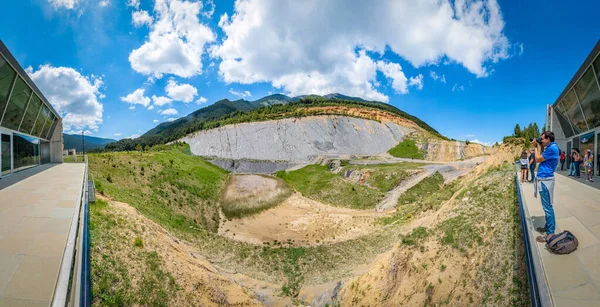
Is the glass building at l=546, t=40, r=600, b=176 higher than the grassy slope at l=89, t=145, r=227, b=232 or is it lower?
higher

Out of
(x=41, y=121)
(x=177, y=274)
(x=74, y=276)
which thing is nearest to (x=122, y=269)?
(x=177, y=274)

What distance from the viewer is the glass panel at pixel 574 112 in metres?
15.5

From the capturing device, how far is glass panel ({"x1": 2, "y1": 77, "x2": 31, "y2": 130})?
1403 centimetres

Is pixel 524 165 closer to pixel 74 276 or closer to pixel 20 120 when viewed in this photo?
pixel 74 276

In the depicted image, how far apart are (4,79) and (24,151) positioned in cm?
713

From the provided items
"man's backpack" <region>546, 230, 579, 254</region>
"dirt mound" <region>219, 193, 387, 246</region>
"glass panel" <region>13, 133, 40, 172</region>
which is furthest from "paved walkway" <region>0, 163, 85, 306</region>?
"dirt mound" <region>219, 193, 387, 246</region>

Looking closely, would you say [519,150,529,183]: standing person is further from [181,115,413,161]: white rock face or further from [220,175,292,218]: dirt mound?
[181,115,413,161]: white rock face

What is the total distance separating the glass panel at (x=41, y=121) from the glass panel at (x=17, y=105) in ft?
A: 11.7

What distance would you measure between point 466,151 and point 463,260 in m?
59.6

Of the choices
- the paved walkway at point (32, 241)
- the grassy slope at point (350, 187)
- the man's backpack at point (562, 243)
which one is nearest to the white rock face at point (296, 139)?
the grassy slope at point (350, 187)

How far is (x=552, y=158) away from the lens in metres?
6.09

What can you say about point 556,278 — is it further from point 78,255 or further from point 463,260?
point 78,255

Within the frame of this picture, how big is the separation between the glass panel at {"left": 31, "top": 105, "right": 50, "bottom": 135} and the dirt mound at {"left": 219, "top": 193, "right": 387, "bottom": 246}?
14855 millimetres

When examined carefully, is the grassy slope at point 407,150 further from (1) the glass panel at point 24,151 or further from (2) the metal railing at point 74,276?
(2) the metal railing at point 74,276
